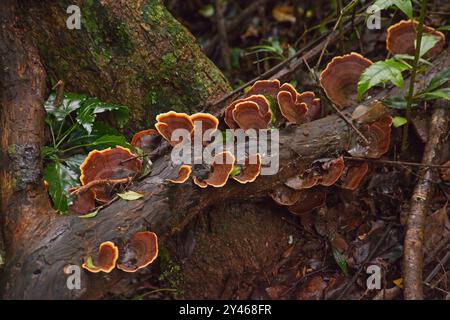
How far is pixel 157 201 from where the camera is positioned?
370 cm

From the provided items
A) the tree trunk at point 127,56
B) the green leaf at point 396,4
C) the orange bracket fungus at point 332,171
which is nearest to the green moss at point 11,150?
the tree trunk at point 127,56

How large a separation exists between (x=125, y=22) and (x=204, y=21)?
143 inches

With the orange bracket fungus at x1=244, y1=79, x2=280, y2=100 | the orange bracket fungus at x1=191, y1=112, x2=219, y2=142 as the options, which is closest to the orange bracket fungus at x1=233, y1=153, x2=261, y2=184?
the orange bracket fungus at x1=191, y1=112, x2=219, y2=142

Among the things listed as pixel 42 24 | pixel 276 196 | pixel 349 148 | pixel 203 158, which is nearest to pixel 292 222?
pixel 276 196

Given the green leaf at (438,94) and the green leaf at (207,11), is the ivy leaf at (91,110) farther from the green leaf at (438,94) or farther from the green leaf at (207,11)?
the green leaf at (207,11)

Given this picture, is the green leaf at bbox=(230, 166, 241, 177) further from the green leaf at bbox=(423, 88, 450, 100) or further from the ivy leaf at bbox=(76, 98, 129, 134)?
the green leaf at bbox=(423, 88, 450, 100)

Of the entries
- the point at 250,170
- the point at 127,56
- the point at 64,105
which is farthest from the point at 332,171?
the point at 64,105

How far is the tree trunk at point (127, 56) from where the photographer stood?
14.1 feet

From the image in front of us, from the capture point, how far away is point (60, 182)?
4.01 m

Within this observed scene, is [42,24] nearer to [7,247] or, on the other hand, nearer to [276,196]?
[7,247]

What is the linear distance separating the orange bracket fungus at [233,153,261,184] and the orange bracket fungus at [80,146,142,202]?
0.81 m

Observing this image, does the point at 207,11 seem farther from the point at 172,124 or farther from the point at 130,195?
the point at 130,195

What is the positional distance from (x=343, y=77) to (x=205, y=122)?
1429 mm

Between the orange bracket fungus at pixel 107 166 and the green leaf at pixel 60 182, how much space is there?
23 cm
